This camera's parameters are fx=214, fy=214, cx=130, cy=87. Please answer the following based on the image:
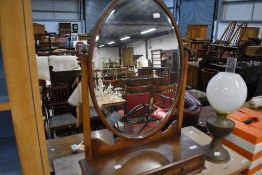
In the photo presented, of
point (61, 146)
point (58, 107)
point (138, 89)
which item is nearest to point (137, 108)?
point (138, 89)

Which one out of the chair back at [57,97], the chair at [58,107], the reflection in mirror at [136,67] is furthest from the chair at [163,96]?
the chair back at [57,97]

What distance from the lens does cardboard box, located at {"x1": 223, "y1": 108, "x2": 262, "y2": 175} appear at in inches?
47.5

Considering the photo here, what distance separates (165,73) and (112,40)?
0.38 meters

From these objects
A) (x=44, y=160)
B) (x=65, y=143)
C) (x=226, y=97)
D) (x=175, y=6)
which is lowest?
(x=65, y=143)

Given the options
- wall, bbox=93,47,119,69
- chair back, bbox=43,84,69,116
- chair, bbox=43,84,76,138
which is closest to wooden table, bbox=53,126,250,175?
wall, bbox=93,47,119,69

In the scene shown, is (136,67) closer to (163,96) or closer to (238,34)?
(163,96)

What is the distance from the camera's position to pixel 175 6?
10414 mm

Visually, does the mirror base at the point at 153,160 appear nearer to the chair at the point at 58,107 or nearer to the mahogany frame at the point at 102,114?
the mahogany frame at the point at 102,114

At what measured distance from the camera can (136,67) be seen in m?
1.16

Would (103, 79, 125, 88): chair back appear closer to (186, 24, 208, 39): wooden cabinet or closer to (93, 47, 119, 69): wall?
(93, 47, 119, 69): wall

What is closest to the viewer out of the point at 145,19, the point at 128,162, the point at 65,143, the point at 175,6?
the point at 128,162

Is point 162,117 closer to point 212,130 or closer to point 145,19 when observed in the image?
point 212,130

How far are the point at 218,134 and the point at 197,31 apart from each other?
8750 mm

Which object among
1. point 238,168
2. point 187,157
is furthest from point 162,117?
point 238,168
